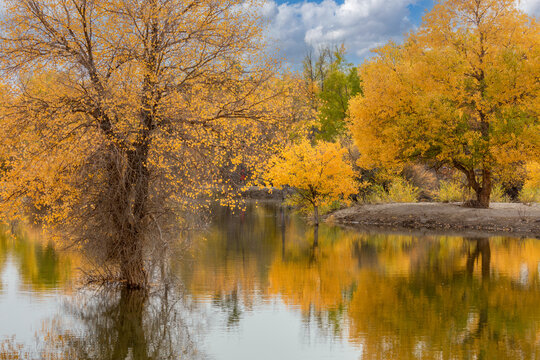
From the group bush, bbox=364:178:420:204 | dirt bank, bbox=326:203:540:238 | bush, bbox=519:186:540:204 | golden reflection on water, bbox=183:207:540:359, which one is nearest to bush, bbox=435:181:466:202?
bush, bbox=364:178:420:204

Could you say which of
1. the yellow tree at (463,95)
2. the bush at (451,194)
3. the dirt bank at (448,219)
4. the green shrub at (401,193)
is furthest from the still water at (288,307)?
the green shrub at (401,193)

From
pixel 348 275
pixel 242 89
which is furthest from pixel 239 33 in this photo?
pixel 348 275

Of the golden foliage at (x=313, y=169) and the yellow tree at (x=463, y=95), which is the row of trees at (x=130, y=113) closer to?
the golden foliage at (x=313, y=169)

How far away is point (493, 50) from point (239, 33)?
18.5 m

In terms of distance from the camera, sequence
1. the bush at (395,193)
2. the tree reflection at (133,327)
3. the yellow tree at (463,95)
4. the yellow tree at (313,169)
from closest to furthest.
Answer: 1. the tree reflection at (133,327)
2. the yellow tree at (463,95)
3. the yellow tree at (313,169)
4. the bush at (395,193)

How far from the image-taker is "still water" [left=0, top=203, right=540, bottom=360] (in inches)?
432

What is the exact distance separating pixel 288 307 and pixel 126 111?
5.81m

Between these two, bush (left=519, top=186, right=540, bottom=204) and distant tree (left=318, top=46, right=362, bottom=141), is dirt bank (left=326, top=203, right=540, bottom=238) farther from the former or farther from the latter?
distant tree (left=318, top=46, right=362, bottom=141)

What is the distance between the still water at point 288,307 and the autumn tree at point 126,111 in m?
1.91

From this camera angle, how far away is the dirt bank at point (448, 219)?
94.3 feet

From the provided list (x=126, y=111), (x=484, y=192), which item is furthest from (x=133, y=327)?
(x=484, y=192)

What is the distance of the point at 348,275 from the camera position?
18.1 metres

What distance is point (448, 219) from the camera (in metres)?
30.6

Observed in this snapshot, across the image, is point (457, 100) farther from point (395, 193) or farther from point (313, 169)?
point (395, 193)
